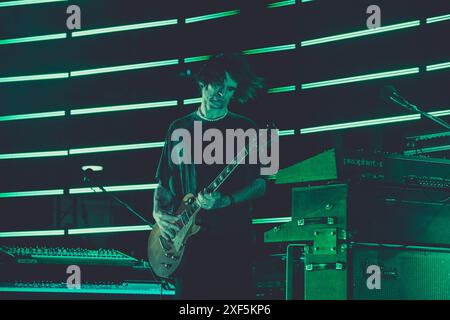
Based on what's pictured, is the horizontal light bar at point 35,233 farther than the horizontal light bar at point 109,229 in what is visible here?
Yes

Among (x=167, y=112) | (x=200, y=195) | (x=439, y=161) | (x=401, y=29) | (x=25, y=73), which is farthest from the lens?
(x=25, y=73)

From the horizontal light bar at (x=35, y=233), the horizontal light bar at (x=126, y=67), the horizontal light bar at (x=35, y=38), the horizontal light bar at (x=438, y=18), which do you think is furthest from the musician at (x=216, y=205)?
the horizontal light bar at (x=35, y=38)

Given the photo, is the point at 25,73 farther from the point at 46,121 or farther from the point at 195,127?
the point at 195,127

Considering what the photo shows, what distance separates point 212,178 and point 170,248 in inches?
18.1

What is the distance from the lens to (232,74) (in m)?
4.66

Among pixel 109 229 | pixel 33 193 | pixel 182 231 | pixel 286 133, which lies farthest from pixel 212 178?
pixel 33 193

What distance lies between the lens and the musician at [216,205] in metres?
4.33

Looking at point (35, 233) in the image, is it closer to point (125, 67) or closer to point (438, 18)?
point (125, 67)

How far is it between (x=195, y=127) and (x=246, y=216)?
60cm

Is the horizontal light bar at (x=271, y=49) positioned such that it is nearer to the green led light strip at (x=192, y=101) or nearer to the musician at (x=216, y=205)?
the green led light strip at (x=192, y=101)

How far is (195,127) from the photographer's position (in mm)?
4605

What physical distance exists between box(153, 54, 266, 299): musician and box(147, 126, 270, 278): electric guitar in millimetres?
35

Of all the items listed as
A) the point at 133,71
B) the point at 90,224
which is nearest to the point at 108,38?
the point at 133,71

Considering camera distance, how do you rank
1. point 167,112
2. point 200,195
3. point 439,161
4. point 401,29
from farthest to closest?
point 167,112 → point 401,29 → point 200,195 → point 439,161
